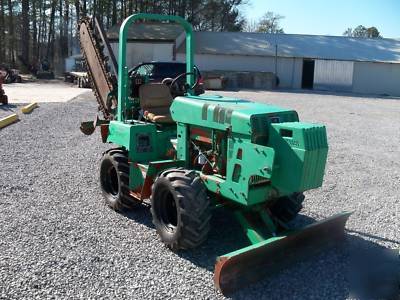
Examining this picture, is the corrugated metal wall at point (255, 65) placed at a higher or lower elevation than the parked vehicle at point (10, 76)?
higher

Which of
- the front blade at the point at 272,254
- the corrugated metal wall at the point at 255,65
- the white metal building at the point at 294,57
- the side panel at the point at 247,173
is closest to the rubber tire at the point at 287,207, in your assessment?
the front blade at the point at 272,254

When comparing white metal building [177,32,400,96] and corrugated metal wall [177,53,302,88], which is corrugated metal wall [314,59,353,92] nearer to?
white metal building [177,32,400,96]

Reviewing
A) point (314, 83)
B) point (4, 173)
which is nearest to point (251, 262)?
point (4, 173)

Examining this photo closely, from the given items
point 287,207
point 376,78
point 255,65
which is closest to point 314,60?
point 255,65

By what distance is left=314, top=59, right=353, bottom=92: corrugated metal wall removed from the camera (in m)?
32.6

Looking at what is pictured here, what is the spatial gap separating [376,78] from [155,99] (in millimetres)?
30084

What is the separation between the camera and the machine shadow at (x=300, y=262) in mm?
3963

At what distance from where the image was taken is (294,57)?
110 feet

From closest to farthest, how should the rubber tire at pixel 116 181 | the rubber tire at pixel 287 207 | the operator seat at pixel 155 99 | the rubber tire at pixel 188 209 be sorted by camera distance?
the rubber tire at pixel 188 209 < the rubber tire at pixel 287 207 < the rubber tire at pixel 116 181 < the operator seat at pixel 155 99

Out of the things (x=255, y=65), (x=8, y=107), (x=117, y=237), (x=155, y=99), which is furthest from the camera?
(x=255, y=65)

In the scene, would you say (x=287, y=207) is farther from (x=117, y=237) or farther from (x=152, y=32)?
(x=152, y=32)

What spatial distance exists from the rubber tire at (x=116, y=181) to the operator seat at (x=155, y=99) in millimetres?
618

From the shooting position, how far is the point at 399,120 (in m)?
16.8

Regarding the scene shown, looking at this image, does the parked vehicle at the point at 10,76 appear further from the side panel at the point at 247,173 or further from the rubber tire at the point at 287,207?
the side panel at the point at 247,173
